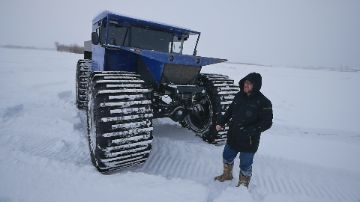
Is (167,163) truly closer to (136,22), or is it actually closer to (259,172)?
(259,172)

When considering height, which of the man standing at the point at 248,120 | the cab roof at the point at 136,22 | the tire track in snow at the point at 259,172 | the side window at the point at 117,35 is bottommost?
the tire track in snow at the point at 259,172

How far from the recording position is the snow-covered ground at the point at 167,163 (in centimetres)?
326

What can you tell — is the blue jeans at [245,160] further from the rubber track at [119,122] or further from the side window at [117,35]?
the side window at [117,35]

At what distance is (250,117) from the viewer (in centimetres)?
353

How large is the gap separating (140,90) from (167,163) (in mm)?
1362

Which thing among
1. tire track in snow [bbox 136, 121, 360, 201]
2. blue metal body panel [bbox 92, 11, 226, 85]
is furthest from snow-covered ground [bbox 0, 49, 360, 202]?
blue metal body panel [bbox 92, 11, 226, 85]

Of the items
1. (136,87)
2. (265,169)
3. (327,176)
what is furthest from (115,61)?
(327,176)

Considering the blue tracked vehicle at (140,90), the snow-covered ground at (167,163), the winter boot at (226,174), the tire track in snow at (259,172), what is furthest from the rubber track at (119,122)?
the winter boot at (226,174)

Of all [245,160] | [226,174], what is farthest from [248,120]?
[226,174]

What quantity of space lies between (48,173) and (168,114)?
2039 mm

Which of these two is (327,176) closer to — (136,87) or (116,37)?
(136,87)

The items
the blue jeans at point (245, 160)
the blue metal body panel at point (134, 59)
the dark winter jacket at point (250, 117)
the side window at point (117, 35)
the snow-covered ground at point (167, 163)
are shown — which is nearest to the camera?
the snow-covered ground at point (167, 163)

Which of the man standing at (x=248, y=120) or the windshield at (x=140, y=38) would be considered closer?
the man standing at (x=248, y=120)

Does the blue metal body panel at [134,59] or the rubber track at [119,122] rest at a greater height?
the blue metal body panel at [134,59]
